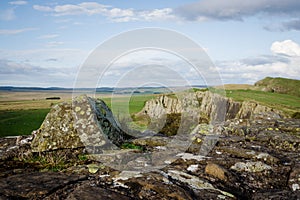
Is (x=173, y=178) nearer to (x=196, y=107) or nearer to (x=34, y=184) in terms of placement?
(x=34, y=184)

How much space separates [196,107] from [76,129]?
990 centimetres

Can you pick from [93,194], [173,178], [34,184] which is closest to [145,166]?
[173,178]

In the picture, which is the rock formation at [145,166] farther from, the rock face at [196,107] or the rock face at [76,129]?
the rock face at [196,107]

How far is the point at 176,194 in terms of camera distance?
516 cm

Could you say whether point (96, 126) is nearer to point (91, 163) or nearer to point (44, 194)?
point (91, 163)

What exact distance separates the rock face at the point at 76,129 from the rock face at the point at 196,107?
330 inches

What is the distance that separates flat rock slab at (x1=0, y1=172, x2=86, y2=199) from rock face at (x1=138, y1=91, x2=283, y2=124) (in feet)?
37.4

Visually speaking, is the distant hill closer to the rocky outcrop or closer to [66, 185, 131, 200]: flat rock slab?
the rocky outcrop

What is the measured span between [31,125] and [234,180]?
26.0 meters

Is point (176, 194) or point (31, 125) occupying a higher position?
point (176, 194)

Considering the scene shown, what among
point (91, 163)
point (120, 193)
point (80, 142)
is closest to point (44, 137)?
point (80, 142)

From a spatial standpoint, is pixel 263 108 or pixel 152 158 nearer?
pixel 152 158

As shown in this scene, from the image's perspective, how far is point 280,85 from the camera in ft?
151

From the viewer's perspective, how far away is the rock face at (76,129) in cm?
869
